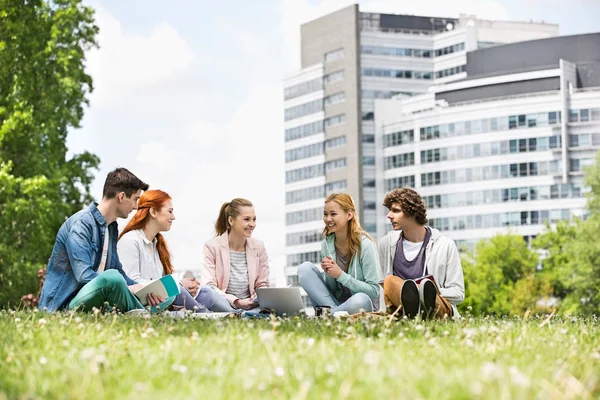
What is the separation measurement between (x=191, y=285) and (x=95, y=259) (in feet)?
5.67

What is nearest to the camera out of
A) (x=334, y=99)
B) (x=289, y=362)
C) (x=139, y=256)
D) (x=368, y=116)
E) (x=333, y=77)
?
(x=289, y=362)

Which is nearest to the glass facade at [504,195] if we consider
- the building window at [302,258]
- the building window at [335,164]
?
the building window at [335,164]

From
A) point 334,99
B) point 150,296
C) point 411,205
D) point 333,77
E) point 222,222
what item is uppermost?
point 333,77

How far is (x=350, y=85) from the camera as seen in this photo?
120m

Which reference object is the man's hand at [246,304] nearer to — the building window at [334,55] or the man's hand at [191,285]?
the man's hand at [191,285]

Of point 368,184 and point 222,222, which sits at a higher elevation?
point 368,184

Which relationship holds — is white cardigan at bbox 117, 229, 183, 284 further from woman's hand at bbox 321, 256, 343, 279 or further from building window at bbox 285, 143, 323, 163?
building window at bbox 285, 143, 323, 163

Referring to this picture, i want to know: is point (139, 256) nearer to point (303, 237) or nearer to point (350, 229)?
point (350, 229)

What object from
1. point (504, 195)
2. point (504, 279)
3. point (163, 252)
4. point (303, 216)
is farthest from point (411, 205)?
point (303, 216)

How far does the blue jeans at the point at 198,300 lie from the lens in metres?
10.4

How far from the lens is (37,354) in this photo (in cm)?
480

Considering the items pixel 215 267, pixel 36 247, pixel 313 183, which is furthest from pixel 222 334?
pixel 313 183

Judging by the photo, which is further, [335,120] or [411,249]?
[335,120]

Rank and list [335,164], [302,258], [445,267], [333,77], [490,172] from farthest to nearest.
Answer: [302,258]
[333,77]
[335,164]
[490,172]
[445,267]
